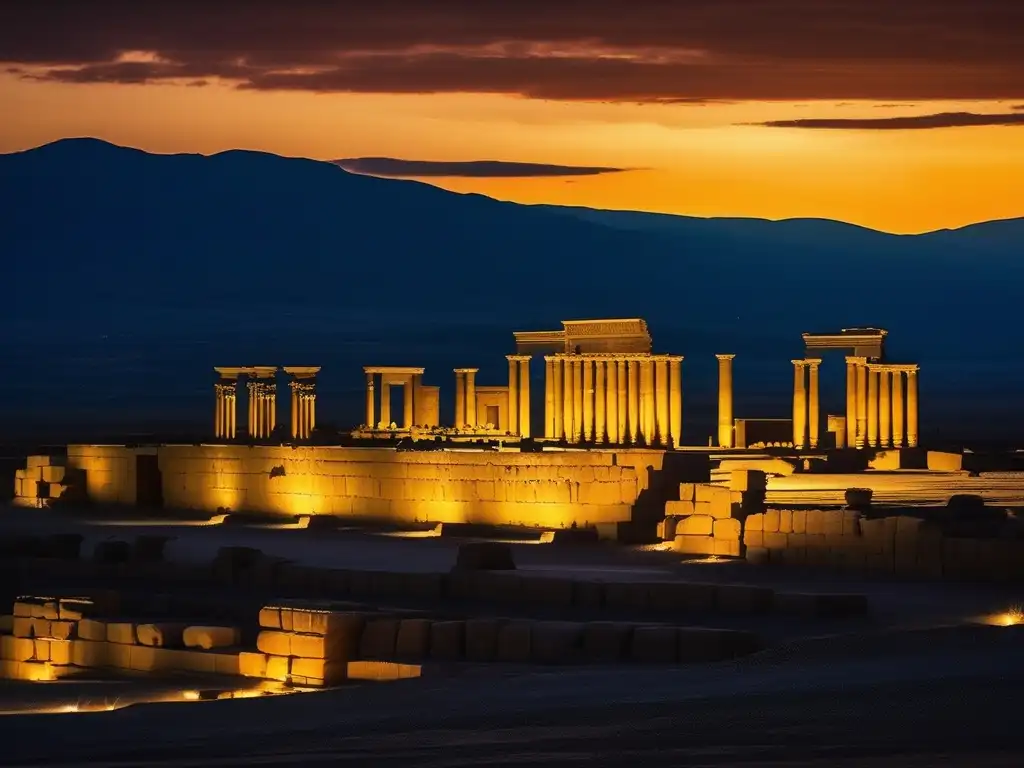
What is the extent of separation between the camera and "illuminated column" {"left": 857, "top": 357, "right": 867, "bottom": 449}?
63.1 metres

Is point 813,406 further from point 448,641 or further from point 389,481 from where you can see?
point 448,641

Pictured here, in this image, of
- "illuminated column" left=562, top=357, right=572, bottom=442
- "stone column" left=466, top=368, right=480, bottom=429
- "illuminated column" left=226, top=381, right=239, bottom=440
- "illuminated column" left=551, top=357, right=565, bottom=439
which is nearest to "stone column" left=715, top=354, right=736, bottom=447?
"illuminated column" left=562, top=357, right=572, bottom=442

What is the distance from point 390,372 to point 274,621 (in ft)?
186

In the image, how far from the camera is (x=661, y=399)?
6525 centimetres

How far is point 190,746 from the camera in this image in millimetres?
13984

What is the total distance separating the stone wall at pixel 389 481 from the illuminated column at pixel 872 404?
2653 cm

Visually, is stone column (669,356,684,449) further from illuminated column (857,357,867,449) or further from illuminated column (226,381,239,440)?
illuminated column (226,381,239,440)

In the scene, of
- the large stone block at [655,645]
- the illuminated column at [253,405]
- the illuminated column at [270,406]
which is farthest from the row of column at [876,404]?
the large stone block at [655,645]

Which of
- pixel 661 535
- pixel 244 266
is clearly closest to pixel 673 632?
pixel 661 535

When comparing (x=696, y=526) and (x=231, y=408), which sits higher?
(x=231, y=408)

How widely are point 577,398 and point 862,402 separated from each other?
876cm

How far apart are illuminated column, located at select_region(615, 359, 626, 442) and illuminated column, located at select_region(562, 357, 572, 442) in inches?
58.9

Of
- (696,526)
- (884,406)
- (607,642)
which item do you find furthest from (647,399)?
(607,642)

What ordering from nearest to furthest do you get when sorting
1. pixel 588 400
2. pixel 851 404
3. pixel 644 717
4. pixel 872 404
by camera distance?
pixel 644 717, pixel 851 404, pixel 872 404, pixel 588 400
